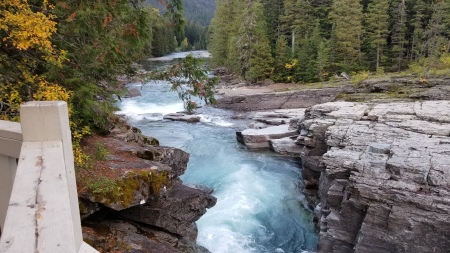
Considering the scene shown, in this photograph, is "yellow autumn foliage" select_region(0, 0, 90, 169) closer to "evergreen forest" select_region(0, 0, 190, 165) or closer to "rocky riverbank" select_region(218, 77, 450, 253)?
"evergreen forest" select_region(0, 0, 190, 165)

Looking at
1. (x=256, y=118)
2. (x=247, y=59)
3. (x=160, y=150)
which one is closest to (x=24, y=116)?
(x=160, y=150)

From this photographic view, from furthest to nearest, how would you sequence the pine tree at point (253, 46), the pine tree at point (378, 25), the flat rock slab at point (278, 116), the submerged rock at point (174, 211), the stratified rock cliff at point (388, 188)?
the pine tree at point (253, 46) < the pine tree at point (378, 25) < the flat rock slab at point (278, 116) < the stratified rock cliff at point (388, 188) < the submerged rock at point (174, 211)

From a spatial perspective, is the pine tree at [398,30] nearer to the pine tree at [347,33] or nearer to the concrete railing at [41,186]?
the pine tree at [347,33]

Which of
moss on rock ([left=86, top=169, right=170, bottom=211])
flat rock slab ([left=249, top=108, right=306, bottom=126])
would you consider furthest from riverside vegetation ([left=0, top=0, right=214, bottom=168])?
flat rock slab ([left=249, top=108, right=306, bottom=126])

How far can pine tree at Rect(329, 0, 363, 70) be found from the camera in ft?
131

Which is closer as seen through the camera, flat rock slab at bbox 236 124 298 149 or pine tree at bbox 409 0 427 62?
flat rock slab at bbox 236 124 298 149

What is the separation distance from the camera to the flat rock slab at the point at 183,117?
28.3 m

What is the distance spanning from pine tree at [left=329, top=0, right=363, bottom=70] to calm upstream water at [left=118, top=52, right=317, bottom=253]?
66.7 ft

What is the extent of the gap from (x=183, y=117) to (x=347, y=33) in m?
25.0

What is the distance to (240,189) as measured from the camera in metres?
16.4

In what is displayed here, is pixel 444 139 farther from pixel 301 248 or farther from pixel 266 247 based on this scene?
pixel 266 247

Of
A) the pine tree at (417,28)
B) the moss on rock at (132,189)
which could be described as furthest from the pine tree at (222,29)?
the moss on rock at (132,189)

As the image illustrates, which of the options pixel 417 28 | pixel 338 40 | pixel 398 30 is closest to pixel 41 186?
pixel 338 40

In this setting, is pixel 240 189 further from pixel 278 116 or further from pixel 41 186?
pixel 41 186
